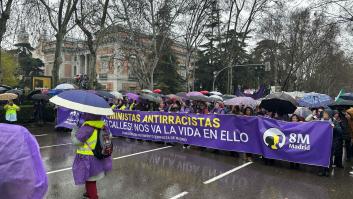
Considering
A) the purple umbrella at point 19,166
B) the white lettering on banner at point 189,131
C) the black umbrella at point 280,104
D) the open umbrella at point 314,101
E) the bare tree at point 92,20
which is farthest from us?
the bare tree at point 92,20

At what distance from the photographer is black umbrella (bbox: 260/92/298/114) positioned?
438 inches

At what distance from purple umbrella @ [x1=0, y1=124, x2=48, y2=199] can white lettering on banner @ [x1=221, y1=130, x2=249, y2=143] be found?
911 centimetres

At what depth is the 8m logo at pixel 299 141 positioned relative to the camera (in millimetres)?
9297

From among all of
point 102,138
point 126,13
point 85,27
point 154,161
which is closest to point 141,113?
point 154,161

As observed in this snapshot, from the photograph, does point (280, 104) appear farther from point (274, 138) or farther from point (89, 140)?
point (89, 140)

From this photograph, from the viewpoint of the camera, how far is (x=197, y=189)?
7332mm

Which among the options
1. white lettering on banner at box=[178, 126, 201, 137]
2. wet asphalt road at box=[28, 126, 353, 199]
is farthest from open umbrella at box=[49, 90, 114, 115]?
white lettering on banner at box=[178, 126, 201, 137]

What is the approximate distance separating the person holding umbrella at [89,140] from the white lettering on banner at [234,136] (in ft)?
18.6

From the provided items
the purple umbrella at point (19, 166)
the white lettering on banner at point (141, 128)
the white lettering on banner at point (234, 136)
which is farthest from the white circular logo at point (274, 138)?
the purple umbrella at point (19, 166)

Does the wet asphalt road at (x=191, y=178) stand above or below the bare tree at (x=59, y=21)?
below

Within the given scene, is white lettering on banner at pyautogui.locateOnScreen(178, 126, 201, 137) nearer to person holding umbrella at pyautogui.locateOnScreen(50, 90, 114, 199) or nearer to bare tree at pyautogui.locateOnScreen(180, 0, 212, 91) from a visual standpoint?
person holding umbrella at pyautogui.locateOnScreen(50, 90, 114, 199)

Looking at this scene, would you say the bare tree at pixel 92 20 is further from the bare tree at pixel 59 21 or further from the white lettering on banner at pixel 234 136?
the white lettering on banner at pixel 234 136

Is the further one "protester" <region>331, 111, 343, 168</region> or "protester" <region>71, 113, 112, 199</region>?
"protester" <region>331, 111, 343, 168</region>

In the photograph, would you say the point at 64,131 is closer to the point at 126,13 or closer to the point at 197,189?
the point at 197,189
